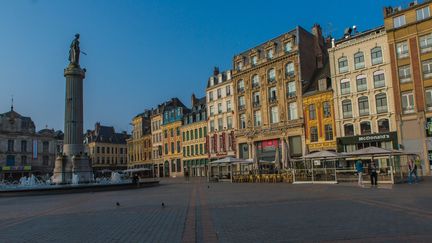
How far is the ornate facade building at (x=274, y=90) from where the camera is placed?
49562 mm

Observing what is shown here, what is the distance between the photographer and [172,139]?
79250 millimetres

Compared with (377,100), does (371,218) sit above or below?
below

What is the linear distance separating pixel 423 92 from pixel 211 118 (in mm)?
36695

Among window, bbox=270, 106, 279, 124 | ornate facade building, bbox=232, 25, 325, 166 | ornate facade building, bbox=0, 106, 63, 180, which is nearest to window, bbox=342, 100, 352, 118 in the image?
ornate facade building, bbox=232, 25, 325, 166

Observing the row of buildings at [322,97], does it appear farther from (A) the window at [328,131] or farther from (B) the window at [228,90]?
(B) the window at [228,90]

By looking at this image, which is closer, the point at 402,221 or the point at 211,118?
the point at 402,221

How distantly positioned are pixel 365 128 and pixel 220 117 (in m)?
27.8

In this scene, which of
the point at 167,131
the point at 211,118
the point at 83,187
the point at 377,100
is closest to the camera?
the point at 83,187

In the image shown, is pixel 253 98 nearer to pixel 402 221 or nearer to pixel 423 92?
pixel 423 92

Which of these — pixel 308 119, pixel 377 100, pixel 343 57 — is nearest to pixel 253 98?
pixel 308 119

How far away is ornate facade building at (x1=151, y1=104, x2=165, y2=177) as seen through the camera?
272 feet

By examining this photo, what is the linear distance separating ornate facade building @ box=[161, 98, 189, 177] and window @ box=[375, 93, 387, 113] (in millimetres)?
43451

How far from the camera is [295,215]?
37.1ft

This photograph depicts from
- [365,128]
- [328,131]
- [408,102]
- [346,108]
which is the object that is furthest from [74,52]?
[408,102]
